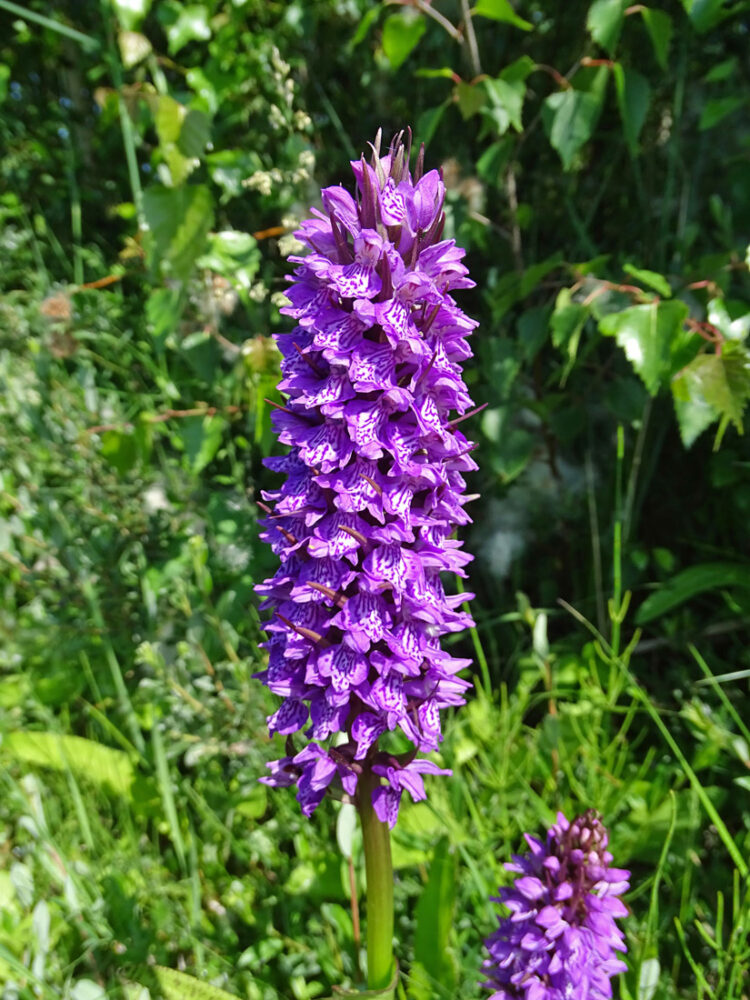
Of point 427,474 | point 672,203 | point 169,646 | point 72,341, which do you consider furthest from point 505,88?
point 169,646

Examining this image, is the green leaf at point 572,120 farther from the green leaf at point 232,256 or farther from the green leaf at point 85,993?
the green leaf at point 85,993

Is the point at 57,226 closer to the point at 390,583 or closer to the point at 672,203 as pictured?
the point at 672,203

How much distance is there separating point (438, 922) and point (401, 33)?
2.05 meters

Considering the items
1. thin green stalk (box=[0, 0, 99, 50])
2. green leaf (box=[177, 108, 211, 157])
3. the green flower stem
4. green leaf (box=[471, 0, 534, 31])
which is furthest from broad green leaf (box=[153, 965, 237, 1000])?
thin green stalk (box=[0, 0, 99, 50])

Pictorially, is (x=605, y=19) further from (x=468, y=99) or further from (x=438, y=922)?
(x=438, y=922)

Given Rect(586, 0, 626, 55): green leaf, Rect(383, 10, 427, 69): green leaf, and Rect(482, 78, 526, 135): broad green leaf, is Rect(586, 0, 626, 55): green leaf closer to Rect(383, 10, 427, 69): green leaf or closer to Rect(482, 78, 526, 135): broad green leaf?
Rect(482, 78, 526, 135): broad green leaf

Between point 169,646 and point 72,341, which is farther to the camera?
point 72,341

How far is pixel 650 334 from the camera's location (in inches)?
70.2

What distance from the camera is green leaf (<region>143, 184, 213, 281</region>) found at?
1.99 metres

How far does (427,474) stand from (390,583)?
0.49 feet

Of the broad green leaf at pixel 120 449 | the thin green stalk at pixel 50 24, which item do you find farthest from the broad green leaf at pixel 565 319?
the thin green stalk at pixel 50 24

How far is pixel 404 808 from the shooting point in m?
1.89

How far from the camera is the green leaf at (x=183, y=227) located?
1.99 meters

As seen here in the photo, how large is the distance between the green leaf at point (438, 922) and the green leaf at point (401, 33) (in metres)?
1.88
